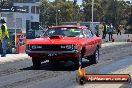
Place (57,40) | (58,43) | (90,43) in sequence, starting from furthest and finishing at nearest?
(90,43) < (57,40) < (58,43)

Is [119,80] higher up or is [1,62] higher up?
[119,80]

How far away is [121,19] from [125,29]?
696 cm

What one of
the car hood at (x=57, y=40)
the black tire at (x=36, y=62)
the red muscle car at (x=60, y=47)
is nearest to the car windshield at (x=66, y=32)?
the red muscle car at (x=60, y=47)

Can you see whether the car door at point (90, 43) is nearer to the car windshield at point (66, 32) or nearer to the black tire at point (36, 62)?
the car windshield at point (66, 32)

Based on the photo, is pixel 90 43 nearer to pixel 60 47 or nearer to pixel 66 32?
pixel 66 32

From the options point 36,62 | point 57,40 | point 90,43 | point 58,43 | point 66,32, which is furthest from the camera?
point 90,43

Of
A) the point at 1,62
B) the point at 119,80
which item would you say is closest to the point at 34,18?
the point at 1,62

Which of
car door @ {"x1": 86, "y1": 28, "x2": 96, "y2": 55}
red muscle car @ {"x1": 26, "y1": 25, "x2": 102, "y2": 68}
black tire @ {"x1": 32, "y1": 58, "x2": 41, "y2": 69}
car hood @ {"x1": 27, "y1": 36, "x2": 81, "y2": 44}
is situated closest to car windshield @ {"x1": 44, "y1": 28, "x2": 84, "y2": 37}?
red muscle car @ {"x1": 26, "y1": 25, "x2": 102, "y2": 68}

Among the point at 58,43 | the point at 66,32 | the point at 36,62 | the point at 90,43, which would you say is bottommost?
the point at 36,62

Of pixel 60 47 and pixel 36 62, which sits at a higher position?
pixel 60 47

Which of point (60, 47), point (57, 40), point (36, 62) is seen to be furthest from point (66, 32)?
point (36, 62)

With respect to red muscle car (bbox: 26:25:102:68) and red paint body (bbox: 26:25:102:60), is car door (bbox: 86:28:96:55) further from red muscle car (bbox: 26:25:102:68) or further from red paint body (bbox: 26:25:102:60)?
red paint body (bbox: 26:25:102:60)

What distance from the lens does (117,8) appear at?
99.1m

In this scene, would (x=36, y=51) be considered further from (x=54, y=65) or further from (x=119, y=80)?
(x=119, y=80)
